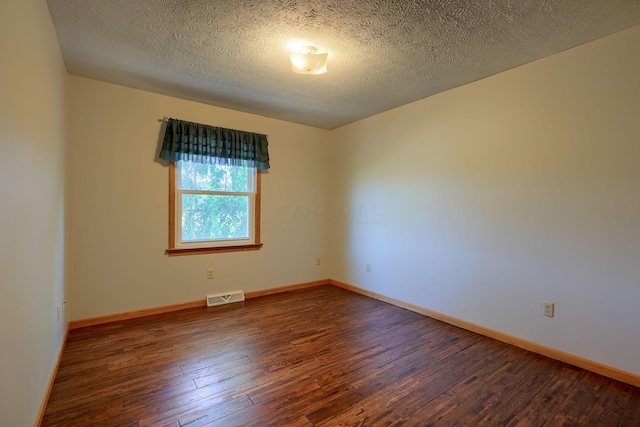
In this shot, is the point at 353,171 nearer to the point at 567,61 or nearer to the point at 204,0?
the point at 567,61

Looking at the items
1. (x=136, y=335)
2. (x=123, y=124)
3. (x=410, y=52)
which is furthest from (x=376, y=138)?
(x=136, y=335)

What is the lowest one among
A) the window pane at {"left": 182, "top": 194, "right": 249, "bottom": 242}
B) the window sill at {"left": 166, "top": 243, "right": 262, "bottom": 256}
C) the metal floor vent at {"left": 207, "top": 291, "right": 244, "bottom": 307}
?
the metal floor vent at {"left": 207, "top": 291, "right": 244, "bottom": 307}

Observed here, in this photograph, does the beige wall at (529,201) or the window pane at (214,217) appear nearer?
the beige wall at (529,201)

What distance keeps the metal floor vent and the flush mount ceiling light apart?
272 centimetres

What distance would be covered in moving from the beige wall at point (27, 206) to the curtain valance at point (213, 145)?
113cm

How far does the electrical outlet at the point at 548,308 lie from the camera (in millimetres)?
2436

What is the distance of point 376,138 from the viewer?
3994 millimetres

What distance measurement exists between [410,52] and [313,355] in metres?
2.50

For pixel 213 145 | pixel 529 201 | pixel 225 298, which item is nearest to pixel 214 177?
pixel 213 145

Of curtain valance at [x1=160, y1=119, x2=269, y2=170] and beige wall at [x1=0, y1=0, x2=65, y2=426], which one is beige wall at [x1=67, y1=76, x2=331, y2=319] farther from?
beige wall at [x1=0, y1=0, x2=65, y2=426]

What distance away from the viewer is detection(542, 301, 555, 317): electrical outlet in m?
2.44

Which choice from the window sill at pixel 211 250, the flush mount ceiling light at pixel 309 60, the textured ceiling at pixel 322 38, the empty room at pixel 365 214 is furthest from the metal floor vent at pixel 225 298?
the flush mount ceiling light at pixel 309 60

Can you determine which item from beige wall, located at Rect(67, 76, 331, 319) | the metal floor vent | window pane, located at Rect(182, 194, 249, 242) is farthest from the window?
the metal floor vent

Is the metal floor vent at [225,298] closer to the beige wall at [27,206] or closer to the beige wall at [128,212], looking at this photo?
the beige wall at [128,212]
